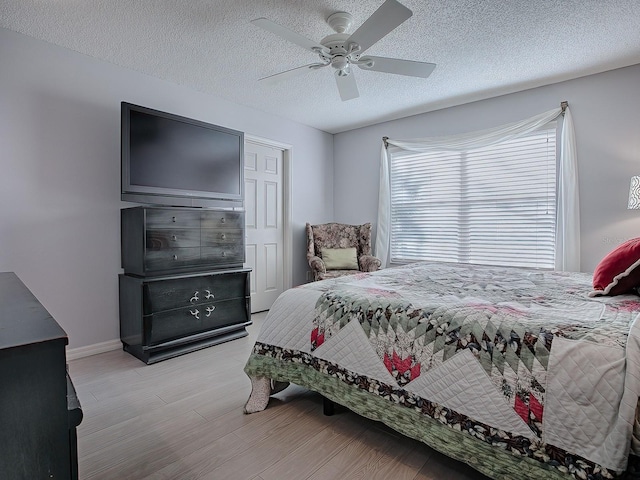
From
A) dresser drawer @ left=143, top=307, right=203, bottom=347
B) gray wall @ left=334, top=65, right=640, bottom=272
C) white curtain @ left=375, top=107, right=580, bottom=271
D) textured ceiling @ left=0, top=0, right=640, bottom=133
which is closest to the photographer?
textured ceiling @ left=0, top=0, right=640, bottom=133

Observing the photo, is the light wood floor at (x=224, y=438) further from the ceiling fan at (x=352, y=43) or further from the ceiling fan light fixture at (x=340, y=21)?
the ceiling fan light fixture at (x=340, y=21)

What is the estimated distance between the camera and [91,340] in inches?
113

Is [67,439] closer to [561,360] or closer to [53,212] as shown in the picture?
[561,360]

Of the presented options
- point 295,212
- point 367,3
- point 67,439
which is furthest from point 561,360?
point 295,212

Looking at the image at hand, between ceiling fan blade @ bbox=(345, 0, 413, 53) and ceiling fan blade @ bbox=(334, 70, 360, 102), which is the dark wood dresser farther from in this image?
ceiling fan blade @ bbox=(334, 70, 360, 102)

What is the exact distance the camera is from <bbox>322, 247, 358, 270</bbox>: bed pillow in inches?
173

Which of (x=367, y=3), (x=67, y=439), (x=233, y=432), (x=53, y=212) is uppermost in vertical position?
(x=367, y=3)

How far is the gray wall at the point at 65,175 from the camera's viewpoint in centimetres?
250

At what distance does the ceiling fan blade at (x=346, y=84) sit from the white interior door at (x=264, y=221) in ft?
5.73

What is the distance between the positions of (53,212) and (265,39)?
6.93 feet

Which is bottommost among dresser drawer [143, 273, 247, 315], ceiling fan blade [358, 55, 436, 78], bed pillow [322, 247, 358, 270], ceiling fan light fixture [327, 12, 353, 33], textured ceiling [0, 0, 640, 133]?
dresser drawer [143, 273, 247, 315]

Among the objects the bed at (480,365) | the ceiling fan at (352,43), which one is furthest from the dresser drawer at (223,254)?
the ceiling fan at (352,43)

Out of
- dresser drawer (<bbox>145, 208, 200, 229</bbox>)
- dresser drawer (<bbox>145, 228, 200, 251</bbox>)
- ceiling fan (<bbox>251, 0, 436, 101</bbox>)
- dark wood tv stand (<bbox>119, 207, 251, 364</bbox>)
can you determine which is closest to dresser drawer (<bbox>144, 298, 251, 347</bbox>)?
dark wood tv stand (<bbox>119, 207, 251, 364</bbox>)

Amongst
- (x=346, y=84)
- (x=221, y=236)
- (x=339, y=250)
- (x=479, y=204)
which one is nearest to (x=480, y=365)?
(x=346, y=84)
